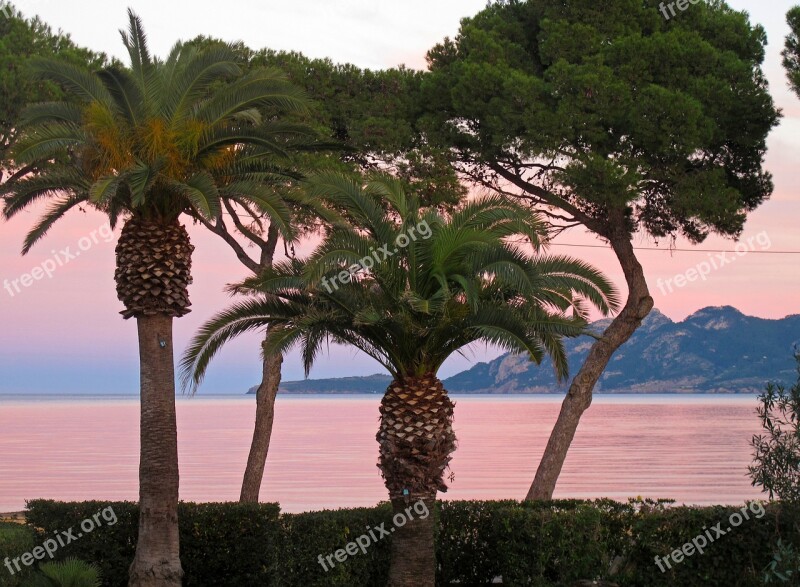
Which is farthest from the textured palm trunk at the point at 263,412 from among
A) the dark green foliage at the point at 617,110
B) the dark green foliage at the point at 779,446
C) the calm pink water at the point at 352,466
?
the dark green foliage at the point at 779,446

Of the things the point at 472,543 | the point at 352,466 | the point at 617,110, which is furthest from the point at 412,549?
the point at 352,466

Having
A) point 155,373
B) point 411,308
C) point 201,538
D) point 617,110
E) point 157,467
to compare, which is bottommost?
point 201,538

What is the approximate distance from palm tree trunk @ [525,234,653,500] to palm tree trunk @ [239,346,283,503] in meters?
5.69

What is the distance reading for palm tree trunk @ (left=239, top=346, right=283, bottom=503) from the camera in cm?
2183

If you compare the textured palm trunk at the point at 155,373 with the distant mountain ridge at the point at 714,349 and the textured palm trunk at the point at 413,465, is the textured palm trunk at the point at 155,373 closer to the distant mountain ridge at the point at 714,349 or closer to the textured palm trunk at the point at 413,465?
the textured palm trunk at the point at 413,465

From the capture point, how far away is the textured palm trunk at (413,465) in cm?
1376

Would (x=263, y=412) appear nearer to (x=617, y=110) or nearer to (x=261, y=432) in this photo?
(x=261, y=432)

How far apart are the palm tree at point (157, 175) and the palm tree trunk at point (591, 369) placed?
946 centimetres

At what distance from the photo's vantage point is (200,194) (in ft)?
43.6

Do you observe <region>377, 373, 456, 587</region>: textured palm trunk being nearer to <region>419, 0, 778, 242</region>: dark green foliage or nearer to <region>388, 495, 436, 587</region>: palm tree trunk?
<region>388, 495, 436, 587</region>: palm tree trunk

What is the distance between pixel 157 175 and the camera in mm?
13555

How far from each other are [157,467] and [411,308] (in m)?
4.11

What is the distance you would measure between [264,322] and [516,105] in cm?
951

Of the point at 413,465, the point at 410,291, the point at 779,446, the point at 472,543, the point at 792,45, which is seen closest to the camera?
Answer: the point at 779,446
